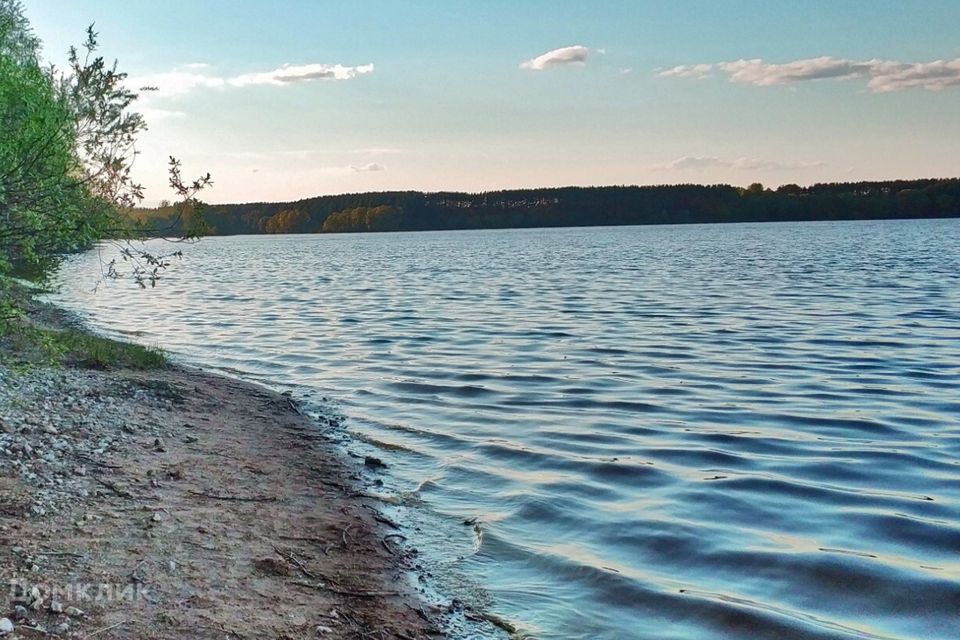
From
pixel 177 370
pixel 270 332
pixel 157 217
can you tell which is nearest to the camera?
pixel 157 217

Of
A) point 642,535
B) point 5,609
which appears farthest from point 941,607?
point 5,609

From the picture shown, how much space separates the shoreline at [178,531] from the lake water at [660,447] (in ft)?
2.96

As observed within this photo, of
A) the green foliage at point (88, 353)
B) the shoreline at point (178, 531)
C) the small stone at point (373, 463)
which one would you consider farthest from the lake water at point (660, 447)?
the green foliage at point (88, 353)

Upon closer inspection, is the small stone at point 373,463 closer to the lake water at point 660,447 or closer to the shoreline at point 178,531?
the lake water at point 660,447

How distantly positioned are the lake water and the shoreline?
0.90 meters

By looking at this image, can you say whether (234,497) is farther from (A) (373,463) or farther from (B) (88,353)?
(B) (88,353)

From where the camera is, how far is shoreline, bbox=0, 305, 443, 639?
21.0 ft

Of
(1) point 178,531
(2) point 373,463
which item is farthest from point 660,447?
(1) point 178,531

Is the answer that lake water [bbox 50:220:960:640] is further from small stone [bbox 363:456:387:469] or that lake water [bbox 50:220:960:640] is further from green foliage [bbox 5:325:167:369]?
green foliage [bbox 5:325:167:369]

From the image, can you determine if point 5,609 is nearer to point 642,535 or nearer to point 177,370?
point 642,535

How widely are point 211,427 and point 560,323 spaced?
17.7 m

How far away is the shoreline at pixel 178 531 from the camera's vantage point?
6387mm

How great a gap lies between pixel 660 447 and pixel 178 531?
7.55m

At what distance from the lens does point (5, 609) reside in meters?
5.80
